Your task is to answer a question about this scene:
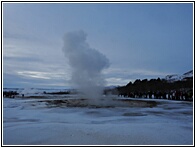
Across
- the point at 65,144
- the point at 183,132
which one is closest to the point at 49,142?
the point at 65,144

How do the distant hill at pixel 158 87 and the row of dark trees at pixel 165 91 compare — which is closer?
the row of dark trees at pixel 165 91

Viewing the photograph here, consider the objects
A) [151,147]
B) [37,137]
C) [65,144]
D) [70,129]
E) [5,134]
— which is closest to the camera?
[151,147]

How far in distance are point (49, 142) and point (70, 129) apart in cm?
155

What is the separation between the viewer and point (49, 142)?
20.6 ft

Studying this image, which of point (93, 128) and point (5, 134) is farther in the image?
point (93, 128)

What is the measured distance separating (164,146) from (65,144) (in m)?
2.54

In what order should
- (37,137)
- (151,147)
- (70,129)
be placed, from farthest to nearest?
(70,129) → (37,137) → (151,147)

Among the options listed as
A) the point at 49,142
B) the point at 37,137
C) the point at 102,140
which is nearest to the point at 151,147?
the point at 102,140

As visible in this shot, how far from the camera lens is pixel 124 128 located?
794 centimetres

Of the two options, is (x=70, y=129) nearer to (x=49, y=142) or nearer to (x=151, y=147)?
(x=49, y=142)

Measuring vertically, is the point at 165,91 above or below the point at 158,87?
below

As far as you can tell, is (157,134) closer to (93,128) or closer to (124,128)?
(124,128)

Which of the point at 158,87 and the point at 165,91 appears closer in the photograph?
the point at 165,91

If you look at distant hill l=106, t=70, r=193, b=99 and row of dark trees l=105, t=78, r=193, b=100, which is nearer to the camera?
row of dark trees l=105, t=78, r=193, b=100
